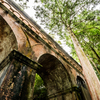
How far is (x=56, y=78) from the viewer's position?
5.30 m

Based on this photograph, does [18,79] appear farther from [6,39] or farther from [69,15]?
[69,15]

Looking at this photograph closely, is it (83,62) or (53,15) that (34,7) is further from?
(83,62)

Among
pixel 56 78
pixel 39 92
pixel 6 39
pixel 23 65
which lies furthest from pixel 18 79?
pixel 39 92

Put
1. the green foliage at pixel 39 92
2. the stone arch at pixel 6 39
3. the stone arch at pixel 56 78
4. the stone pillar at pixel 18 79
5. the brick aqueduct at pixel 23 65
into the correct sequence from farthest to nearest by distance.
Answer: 1. the green foliage at pixel 39 92
2. the stone arch at pixel 56 78
3. the stone arch at pixel 6 39
4. the brick aqueduct at pixel 23 65
5. the stone pillar at pixel 18 79

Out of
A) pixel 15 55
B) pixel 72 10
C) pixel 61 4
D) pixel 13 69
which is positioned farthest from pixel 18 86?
pixel 61 4

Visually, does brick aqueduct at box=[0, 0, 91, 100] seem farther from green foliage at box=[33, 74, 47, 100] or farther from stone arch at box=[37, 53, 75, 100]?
green foliage at box=[33, 74, 47, 100]

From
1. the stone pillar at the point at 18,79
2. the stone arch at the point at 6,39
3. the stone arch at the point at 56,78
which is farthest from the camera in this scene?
the stone arch at the point at 56,78

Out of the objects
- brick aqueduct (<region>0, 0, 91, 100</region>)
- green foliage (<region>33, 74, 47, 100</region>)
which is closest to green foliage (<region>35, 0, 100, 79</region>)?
brick aqueduct (<region>0, 0, 91, 100</region>)

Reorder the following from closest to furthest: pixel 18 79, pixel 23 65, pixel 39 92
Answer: pixel 18 79 < pixel 23 65 < pixel 39 92

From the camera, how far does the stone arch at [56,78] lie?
4.78 meters

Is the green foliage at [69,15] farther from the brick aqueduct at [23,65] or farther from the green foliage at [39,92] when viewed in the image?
the green foliage at [39,92]

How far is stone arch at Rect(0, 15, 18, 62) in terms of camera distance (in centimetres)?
321

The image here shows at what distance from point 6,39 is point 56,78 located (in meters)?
3.79

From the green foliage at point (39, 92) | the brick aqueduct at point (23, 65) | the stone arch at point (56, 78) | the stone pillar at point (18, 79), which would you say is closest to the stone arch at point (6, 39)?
the brick aqueduct at point (23, 65)
